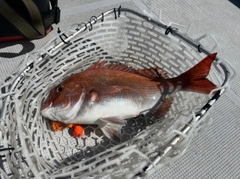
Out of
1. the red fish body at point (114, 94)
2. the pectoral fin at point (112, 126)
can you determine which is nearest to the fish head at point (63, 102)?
the red fish body at point (114, 94)

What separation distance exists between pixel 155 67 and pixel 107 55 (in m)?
0.23

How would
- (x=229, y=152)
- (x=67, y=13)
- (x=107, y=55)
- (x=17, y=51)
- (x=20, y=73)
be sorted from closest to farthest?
1. (x=20, y=73)
2. (x=229, y=152)
3. (x=107, y=55)
4. (x=17, y=51)
5. (x=67, y=13)

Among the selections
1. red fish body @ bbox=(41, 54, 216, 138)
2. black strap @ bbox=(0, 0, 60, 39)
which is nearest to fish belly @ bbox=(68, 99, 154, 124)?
red fish body @ bbox=(41, 54, 216, 138)

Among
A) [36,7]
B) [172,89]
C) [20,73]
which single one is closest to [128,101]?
[172,89]

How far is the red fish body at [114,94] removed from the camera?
99cm

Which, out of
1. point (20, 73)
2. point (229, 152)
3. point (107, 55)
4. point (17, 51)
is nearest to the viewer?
point (20, 73)

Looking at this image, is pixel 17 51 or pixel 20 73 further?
pixel 17 51

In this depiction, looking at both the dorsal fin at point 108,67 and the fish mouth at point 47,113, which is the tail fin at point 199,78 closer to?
the dorsal fin at point 108,67

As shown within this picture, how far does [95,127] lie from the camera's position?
111 centimetres

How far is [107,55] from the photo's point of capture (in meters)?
1.24

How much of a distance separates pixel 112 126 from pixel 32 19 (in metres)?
0.61

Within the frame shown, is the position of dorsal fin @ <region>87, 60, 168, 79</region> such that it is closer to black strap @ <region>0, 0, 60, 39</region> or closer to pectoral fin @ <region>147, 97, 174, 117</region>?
pectoral fin @ <region>147, 97, 174, 117</region>

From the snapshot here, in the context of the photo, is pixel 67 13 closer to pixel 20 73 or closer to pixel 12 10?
pixel 12 10

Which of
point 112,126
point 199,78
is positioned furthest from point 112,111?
point 199,78
